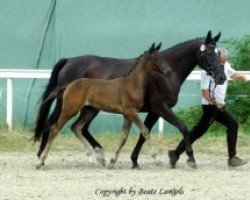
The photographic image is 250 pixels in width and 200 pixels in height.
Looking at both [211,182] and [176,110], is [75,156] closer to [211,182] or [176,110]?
[176,110]

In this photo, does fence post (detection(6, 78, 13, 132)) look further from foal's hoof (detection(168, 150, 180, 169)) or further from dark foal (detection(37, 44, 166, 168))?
foal's hoof (detection(168, 150, 180, 169))

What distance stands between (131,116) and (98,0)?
5.71 metres

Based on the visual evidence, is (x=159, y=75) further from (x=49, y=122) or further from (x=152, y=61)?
(x=49, y=122)

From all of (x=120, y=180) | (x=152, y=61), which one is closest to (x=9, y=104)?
(x=152, y=61)

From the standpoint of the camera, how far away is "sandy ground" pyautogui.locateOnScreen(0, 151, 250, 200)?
9883mm

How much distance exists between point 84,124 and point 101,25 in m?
4.62

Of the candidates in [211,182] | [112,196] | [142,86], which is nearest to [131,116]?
[142,86]

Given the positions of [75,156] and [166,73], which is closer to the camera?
[166,73]

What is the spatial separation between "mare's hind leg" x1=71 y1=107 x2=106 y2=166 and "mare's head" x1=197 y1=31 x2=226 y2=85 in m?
1.84

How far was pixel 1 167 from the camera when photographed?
41.5ft

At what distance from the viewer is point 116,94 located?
1226 cm

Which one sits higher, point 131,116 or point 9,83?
point 131,116

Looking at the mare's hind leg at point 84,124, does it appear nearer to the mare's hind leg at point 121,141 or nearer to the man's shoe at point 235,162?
the mare's hind leg at point 121,141

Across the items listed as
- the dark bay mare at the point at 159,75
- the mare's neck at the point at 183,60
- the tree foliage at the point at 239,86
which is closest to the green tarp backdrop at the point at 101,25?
the tree foliage at the point at 239,86
